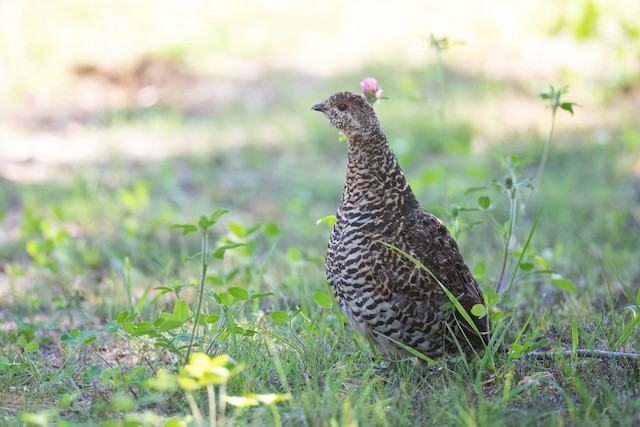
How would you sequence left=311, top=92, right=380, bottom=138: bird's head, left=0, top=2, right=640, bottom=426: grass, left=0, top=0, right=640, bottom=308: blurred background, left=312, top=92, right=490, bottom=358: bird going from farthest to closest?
left=0, top=0, right=640, bottom=308: blurred background
left=311, top=92, right=380, bottom=138: bird's head
left=312, top=92, right=490, bottom=358: bird
left=0, top=2, right=640, bottom=426: grass

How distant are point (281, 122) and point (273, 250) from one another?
351 cm

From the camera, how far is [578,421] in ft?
8.95

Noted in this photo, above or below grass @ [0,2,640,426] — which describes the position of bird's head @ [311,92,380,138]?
above

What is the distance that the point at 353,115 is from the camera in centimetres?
337

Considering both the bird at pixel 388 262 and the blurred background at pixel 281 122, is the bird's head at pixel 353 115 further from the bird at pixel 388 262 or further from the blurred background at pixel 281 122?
the blurred background at pixel 281 122

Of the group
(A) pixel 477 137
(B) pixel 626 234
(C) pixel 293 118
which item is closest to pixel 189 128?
(C) pixel 293 118

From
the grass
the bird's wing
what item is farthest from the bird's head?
the grass

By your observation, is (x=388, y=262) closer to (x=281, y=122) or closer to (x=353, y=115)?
(x=353, y=115)

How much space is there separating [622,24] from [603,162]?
3.03 metres

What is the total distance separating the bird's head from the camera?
11.0 feet

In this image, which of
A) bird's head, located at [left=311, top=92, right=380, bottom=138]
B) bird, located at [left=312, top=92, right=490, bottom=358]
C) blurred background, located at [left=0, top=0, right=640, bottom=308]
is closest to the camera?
bird, located at [left=312, top=92, right=490, bottom=358]

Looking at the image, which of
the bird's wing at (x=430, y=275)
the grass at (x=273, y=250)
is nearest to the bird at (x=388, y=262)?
the bird's wing at (x=430, y=275)

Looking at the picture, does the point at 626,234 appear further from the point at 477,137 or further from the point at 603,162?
the point at 477,137

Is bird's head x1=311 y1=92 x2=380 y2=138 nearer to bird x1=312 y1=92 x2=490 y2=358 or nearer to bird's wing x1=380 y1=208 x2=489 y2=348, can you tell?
bird x1=312 y1=92 x2=490 y2=358
